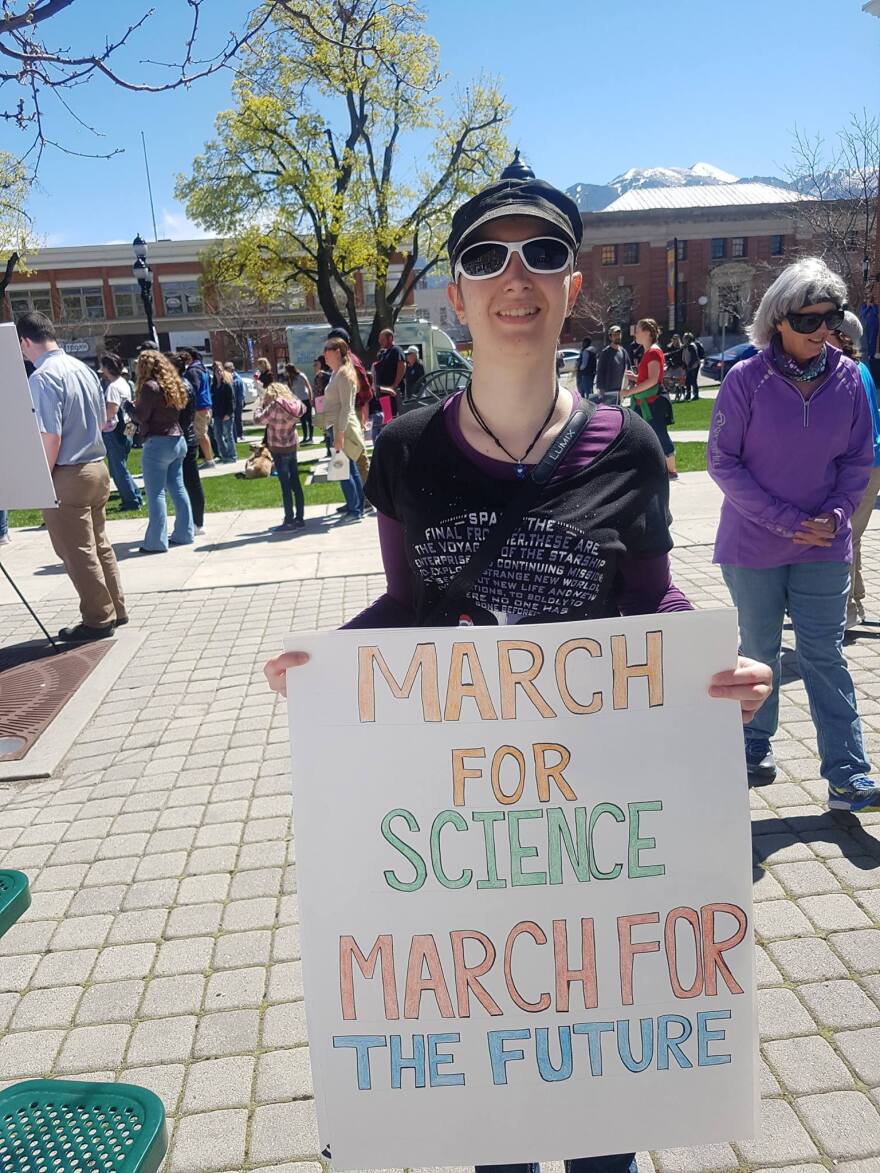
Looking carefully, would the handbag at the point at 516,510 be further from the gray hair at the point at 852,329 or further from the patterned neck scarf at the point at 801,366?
the gray hair at the point at 852,329

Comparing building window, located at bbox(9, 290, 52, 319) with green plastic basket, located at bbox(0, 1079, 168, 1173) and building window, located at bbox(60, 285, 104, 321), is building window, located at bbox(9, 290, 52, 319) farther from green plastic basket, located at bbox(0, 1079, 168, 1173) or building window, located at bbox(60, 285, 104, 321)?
green plastic basket, located at bbox(0, 1079, 168, 1173)

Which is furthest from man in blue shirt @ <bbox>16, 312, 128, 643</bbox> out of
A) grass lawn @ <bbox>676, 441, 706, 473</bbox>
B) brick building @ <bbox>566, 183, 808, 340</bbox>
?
brick building @ <bbox>566, 183, 808, 340</bbox>

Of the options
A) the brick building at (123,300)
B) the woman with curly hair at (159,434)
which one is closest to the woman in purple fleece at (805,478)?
the woman with curly hair at (159,434)

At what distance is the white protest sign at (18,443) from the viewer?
543 centimetres

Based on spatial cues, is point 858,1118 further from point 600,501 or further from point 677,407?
point 677,407

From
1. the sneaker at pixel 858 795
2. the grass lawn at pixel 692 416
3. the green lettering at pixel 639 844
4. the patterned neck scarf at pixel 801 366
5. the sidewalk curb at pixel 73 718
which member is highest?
the patterned neck scarf at pixel 801 366

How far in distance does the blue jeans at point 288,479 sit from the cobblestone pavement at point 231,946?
4947mm

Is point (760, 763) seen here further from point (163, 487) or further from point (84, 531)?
point (163, 487)

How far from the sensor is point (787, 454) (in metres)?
3.39

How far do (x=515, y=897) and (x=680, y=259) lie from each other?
67274 mm

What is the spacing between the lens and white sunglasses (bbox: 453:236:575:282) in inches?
67.4

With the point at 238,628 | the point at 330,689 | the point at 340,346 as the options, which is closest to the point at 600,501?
the point at 330,689

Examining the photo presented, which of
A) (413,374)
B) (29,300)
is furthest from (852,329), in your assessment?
(29,300)

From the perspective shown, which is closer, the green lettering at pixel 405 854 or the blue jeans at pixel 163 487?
the green lettering at pixel 405 854
